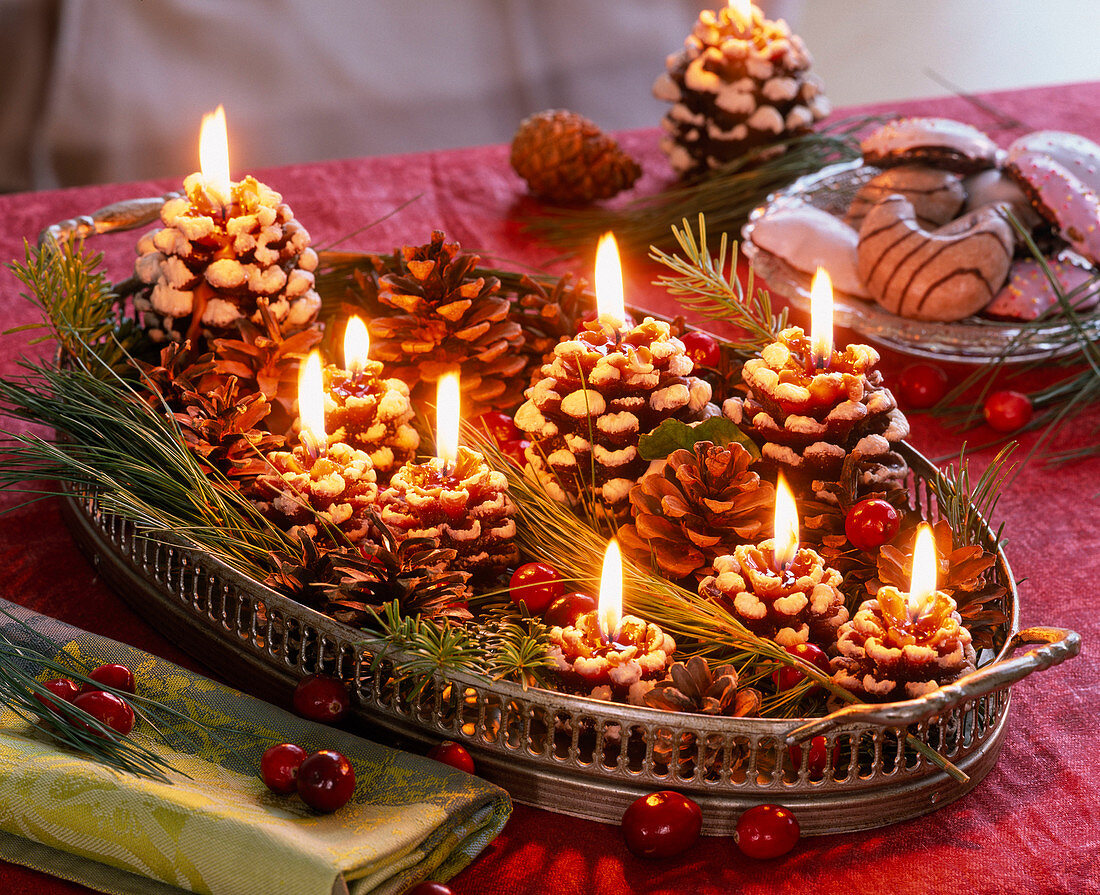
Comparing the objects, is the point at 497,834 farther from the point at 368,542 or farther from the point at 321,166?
the point at 321,166

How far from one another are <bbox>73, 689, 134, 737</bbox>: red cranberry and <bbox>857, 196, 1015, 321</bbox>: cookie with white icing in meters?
0.58

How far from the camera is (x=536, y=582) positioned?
20.9 inches

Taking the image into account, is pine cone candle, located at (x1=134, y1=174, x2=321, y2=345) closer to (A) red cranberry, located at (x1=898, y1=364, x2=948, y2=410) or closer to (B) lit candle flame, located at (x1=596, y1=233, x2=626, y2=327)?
(B) lit candle flame, located at (x1=596, y1=233, x2=626, y2=327)

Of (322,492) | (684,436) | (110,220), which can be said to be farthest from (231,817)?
(110,220)

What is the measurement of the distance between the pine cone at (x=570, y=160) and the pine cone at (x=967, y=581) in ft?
2.03

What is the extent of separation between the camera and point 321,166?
3.72 feet

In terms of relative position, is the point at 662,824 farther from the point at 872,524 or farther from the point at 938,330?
the point at 938,330

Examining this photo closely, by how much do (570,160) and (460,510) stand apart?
0.59 meters

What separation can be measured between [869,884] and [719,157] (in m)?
0.76

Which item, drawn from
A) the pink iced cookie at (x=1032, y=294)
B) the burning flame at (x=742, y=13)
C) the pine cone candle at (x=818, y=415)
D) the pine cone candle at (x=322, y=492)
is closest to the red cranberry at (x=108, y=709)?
the pine cone candle at (x=322, y=492)

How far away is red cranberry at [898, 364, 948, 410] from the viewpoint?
799 millimetres

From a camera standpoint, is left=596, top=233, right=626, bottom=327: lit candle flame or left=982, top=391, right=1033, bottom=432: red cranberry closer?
left=596, top=233, right=626, bottom=327: lit candle flame

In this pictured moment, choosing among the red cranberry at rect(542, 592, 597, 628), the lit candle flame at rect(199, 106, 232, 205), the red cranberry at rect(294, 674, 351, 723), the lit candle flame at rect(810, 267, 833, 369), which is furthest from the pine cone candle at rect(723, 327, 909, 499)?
the lit candle flame at rect(199, 106, 232, 205)

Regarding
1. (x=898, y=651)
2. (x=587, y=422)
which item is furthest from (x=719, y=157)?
(x=898, y=651)
